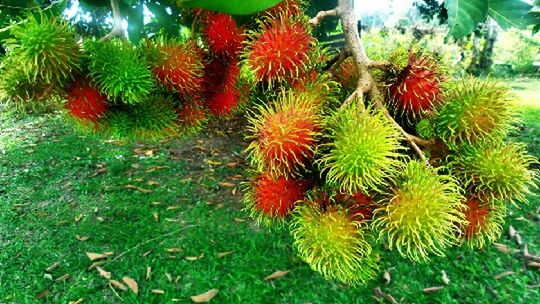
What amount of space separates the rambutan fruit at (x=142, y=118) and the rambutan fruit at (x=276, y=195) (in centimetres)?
15

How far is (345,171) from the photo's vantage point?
0.52m

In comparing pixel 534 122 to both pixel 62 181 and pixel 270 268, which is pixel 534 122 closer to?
pixel 270 268

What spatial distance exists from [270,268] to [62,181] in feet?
5.49

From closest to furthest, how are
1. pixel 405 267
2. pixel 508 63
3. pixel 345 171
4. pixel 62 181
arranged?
pixel 345 171 < pixel 405 267 < pixel 62 181 < pixel 508 63

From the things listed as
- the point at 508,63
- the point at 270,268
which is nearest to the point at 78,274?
the point at 270,268

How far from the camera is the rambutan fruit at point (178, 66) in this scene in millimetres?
604

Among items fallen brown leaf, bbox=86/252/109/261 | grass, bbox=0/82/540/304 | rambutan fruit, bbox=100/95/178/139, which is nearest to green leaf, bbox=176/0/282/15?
rambutan fruit, bbox=100/95/178/139

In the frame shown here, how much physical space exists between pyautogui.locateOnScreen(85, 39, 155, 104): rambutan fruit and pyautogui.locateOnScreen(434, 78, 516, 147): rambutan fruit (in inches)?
13.8

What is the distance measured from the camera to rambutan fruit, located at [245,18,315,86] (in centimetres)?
56

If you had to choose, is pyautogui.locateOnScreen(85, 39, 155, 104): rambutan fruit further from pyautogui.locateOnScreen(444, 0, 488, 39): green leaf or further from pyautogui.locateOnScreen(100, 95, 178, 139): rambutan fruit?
pyautogui.locateOnScreen(444, 0, 488, 39): green leaf

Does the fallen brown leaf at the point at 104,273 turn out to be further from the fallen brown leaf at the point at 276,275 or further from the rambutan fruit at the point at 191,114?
the rambutan fruit at the point at 191,114

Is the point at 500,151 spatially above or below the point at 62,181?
above

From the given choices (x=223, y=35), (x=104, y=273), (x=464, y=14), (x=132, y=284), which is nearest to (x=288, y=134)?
(x=223, y=35)

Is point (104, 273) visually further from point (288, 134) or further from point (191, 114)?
point (288, 134)
